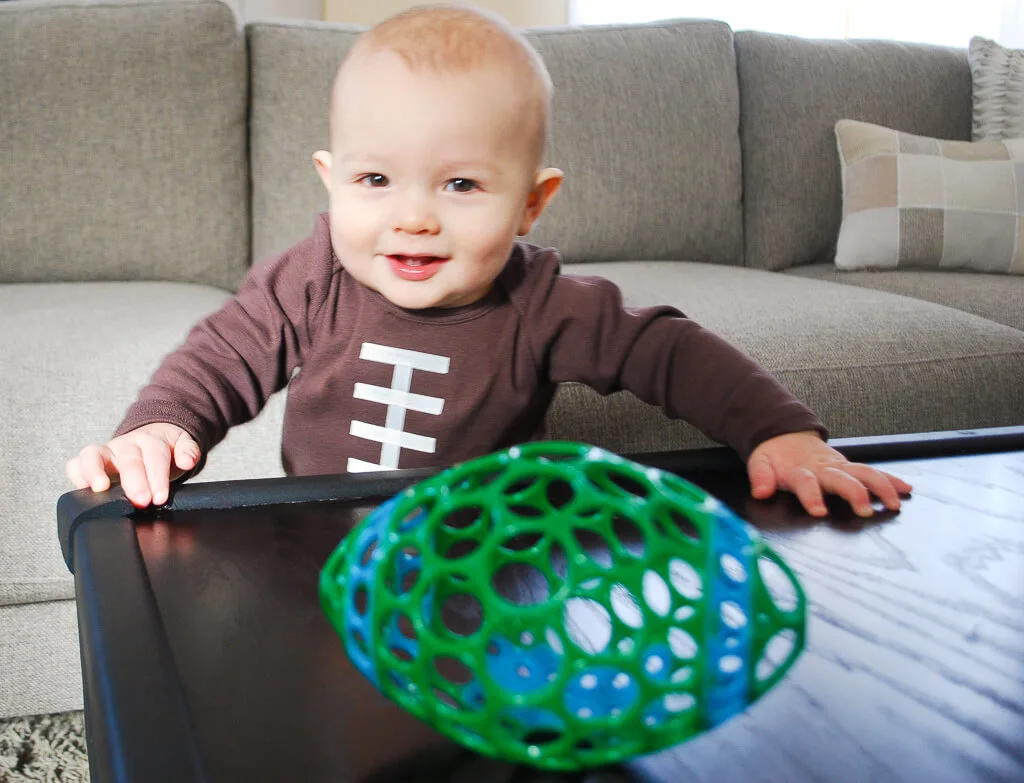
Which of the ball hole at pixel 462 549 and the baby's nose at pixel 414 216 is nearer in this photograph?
the ball hole at pixel 462 549

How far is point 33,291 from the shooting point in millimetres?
1571

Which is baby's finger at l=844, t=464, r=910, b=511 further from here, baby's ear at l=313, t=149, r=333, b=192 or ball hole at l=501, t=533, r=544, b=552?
baby's ear at l=313, t=149, r=333, b=192

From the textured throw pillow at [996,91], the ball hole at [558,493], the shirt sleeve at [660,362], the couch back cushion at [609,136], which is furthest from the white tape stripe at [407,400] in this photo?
the textured throw pillow at [996,91]

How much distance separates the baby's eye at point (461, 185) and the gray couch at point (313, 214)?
0.47 metres

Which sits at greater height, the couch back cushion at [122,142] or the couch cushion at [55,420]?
the couch back cushion at [122,142]

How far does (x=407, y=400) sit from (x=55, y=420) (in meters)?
0.46

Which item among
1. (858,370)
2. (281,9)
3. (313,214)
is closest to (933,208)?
(858,370)

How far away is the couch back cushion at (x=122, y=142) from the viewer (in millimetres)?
1694

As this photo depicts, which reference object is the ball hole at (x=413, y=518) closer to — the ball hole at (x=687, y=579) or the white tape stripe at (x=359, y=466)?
the ball hole at (x=687, y=579)

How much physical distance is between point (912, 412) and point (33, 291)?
1312 millimetres

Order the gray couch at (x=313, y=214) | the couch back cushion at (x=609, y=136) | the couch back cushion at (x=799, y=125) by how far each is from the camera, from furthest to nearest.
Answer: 1. the couch back cushion at (x=799, y=125)
2. the couch back cushion at (x=609, y=136)
3. the gray couch at (x=313, y=214)

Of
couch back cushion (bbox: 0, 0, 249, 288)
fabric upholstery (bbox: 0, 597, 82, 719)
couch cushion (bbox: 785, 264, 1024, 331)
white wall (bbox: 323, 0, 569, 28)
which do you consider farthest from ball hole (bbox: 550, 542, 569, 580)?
white wall (bbox: 323, 0, 569, 28)

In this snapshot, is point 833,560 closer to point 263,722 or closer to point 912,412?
point 263,722

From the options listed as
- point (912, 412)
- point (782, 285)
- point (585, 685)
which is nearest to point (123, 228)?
point (782, 285)
